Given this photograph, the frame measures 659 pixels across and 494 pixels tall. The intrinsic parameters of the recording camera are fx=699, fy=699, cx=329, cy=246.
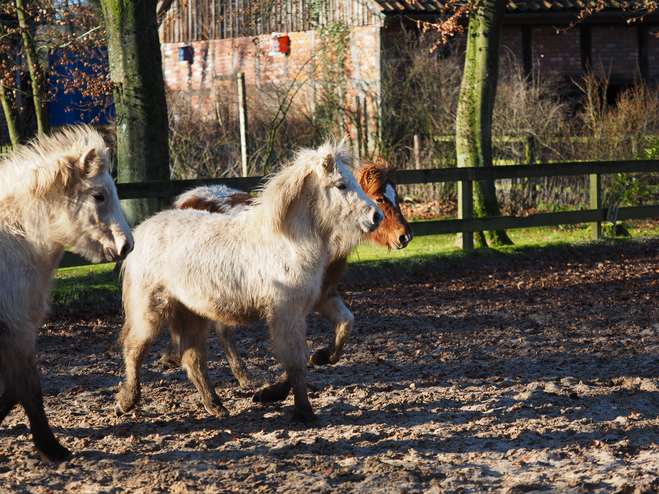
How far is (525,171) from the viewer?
11180 millimetres

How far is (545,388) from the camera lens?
495 centimetres

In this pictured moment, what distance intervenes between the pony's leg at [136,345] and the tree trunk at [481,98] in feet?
24.8

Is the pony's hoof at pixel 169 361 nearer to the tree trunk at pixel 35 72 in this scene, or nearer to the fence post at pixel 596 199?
the tree trunk at pixel 35 72

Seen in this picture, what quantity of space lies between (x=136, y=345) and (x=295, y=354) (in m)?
1.12

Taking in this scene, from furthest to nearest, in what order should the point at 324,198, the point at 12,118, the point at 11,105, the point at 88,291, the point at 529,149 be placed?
the point at 529,149 → the point at 12,118 → the point at 11,105 → the point at 88,291 → the point at 324,198

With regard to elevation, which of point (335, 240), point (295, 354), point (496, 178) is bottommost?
point (295, 354)

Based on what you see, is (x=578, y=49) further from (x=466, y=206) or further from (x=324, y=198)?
(x=324, y=198)

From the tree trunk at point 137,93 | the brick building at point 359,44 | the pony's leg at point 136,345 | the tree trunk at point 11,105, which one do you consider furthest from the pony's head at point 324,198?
the brick building at point 359,44

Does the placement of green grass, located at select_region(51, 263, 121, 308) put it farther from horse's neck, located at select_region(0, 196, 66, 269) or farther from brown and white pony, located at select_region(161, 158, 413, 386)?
horse's neck, located at select_region(0, 196, 66, 269)

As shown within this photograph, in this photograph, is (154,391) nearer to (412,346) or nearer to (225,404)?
(225,404)

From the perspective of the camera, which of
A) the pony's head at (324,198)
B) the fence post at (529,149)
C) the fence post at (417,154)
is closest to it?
the pony's head at (324,198)

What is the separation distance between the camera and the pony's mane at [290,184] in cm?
446

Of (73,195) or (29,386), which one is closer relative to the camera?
(29,386)

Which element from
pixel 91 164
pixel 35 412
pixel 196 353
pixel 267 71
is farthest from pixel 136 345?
pixel 267 71
